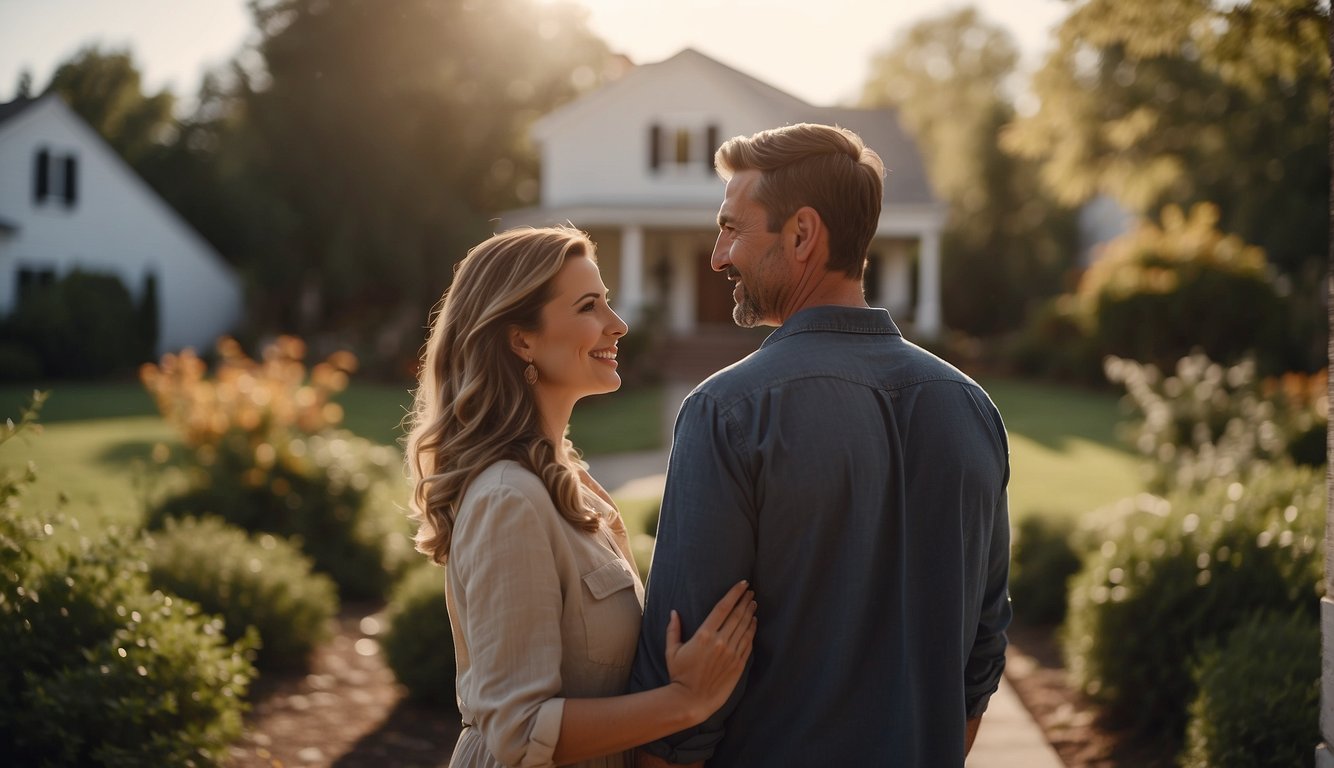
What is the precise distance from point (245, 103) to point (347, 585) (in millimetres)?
27009

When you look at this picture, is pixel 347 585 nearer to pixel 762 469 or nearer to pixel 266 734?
pixel 266 734

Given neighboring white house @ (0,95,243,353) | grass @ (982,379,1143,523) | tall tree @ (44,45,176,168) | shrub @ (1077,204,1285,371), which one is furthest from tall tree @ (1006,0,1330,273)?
tall tree @ (44,45,176,168)

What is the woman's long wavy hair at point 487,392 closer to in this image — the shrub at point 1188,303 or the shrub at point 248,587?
the shrub at point 248,587

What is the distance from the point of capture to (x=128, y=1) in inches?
Result: 269

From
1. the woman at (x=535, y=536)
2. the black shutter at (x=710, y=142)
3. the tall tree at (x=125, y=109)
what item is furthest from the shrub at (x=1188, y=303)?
the tall tree at (x=125, y=109)

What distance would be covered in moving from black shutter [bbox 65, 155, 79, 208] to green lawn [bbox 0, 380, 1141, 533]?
5736 mm

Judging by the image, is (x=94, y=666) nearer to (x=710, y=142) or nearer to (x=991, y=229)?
(x=710, y=142)

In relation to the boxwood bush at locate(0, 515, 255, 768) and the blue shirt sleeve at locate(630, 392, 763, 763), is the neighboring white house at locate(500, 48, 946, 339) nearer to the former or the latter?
the boxwood bush at locate(0, 515, 255, 768)

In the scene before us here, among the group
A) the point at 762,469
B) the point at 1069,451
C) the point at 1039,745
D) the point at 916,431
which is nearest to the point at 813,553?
the point at 762,469

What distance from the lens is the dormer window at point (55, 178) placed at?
27.3 metres

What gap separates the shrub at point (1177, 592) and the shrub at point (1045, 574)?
1977mm

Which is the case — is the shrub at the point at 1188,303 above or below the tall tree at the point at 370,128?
below

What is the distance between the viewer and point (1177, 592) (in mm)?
5164

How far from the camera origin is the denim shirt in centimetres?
214
